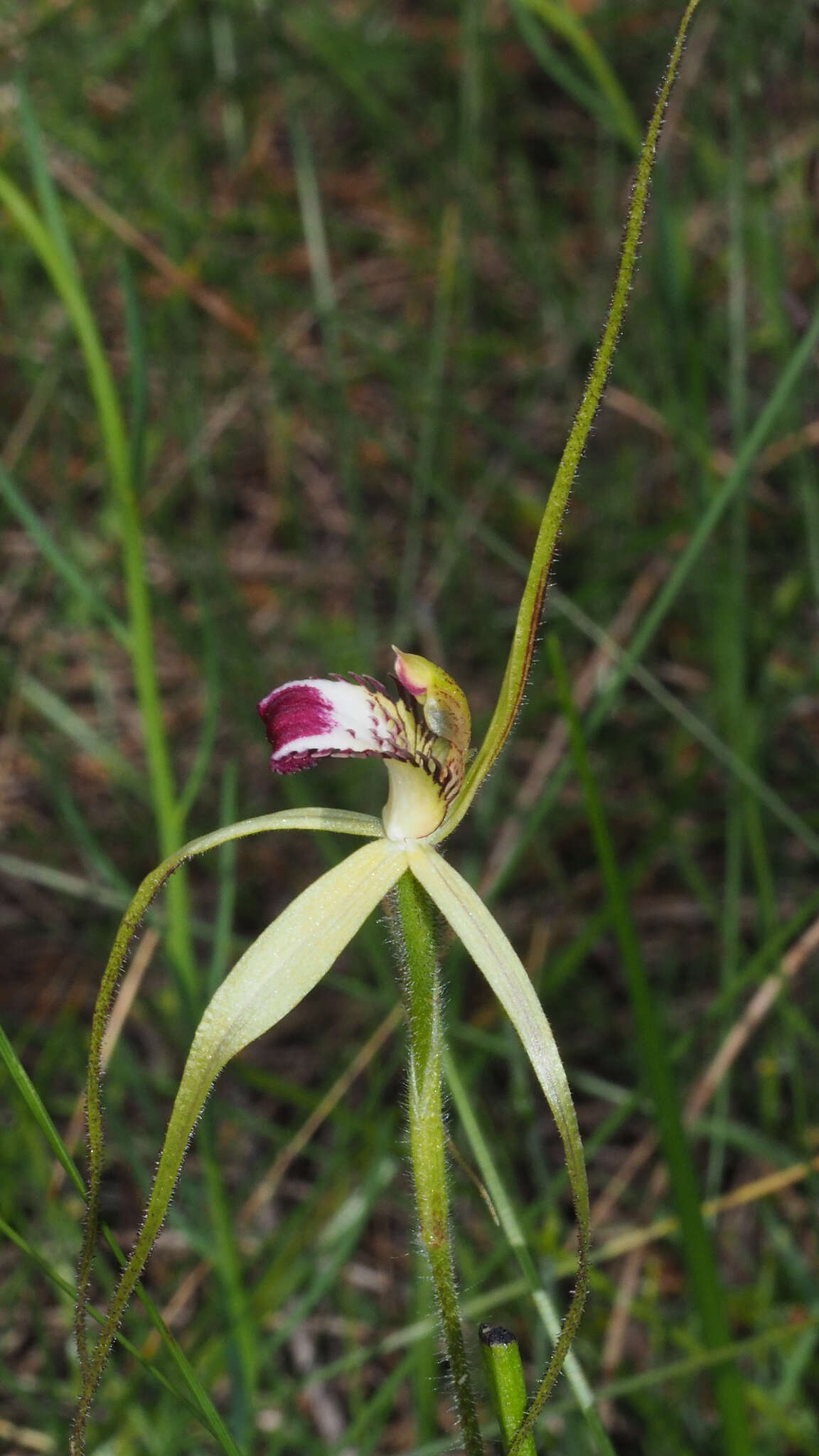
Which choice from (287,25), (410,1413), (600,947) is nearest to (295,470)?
(287,25)

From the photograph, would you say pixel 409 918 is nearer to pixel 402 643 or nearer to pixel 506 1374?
pixel 506 1374

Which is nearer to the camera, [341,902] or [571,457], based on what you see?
[571,457]

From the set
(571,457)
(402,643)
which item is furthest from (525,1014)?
(402,643)

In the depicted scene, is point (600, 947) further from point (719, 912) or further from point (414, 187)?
point (414, 187)

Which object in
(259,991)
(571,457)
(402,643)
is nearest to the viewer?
(571,457)

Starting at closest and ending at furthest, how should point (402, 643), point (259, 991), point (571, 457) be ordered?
point (571, 457) → point (259, 991) → point (402, 643)

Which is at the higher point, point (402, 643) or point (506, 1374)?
point (402, 643)

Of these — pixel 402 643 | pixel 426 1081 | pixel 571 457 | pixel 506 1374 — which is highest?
pixel 402 643
